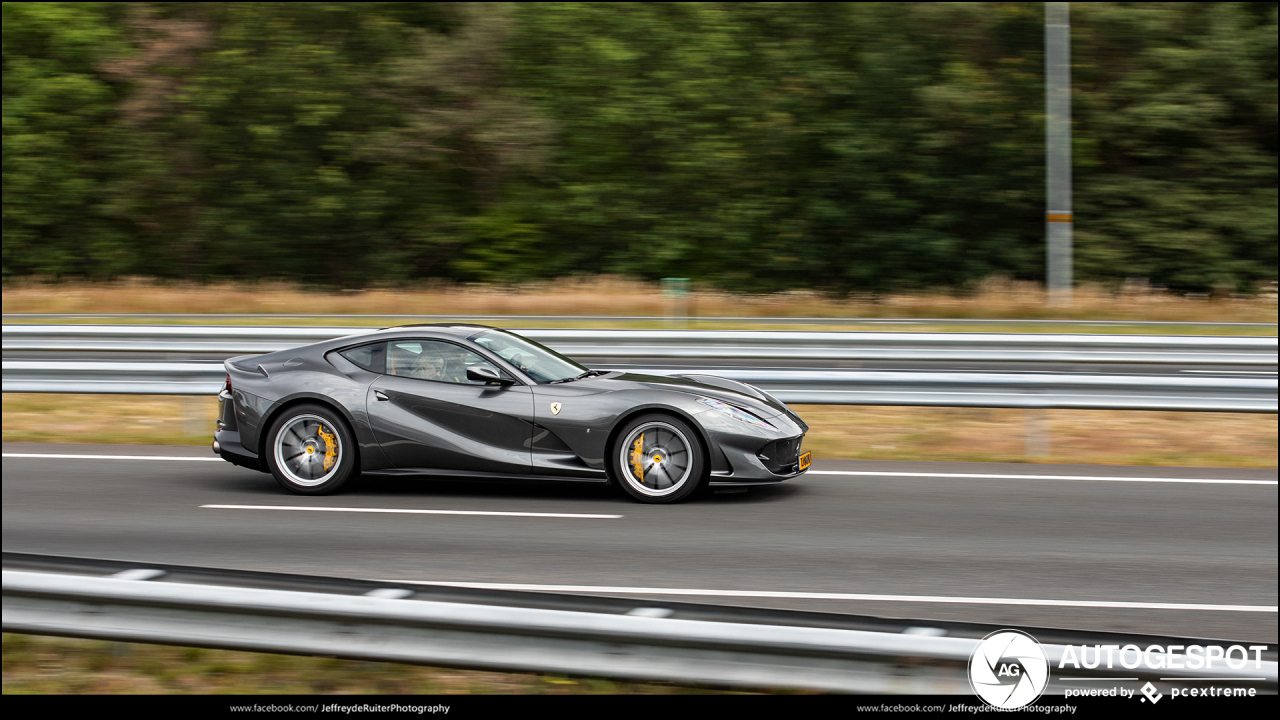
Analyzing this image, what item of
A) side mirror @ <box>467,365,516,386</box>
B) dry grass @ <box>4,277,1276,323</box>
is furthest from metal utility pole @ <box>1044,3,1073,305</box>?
side mirror @ <box>467,365,516,386</box>

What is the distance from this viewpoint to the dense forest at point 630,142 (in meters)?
26.4

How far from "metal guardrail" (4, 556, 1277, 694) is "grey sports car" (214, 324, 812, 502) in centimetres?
407

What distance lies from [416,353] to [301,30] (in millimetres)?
25280

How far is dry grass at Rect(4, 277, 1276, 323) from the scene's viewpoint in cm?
2128

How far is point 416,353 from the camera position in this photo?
27.3 ft

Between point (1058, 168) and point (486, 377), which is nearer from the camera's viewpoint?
point (486, 377)

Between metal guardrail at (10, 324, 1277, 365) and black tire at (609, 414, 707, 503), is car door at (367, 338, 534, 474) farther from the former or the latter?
metal guardrail at (10, 324, 1277, 365)

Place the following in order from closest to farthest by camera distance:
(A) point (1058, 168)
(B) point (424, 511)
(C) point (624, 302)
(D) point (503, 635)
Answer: (D) point (503, 635), (B) point (424, 511), (A) point (1058, 168), (C) point (624, 302)

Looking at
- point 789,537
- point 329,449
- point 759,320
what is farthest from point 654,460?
point 759,320

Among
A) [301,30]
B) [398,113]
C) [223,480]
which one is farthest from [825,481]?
[301,30]

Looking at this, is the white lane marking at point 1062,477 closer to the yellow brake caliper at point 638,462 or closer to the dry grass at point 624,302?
the yellow brake caliper at point 638,462

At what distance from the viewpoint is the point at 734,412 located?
796 centimetres

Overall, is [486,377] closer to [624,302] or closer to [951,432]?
[951,432]

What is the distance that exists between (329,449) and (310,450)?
0.14 m
